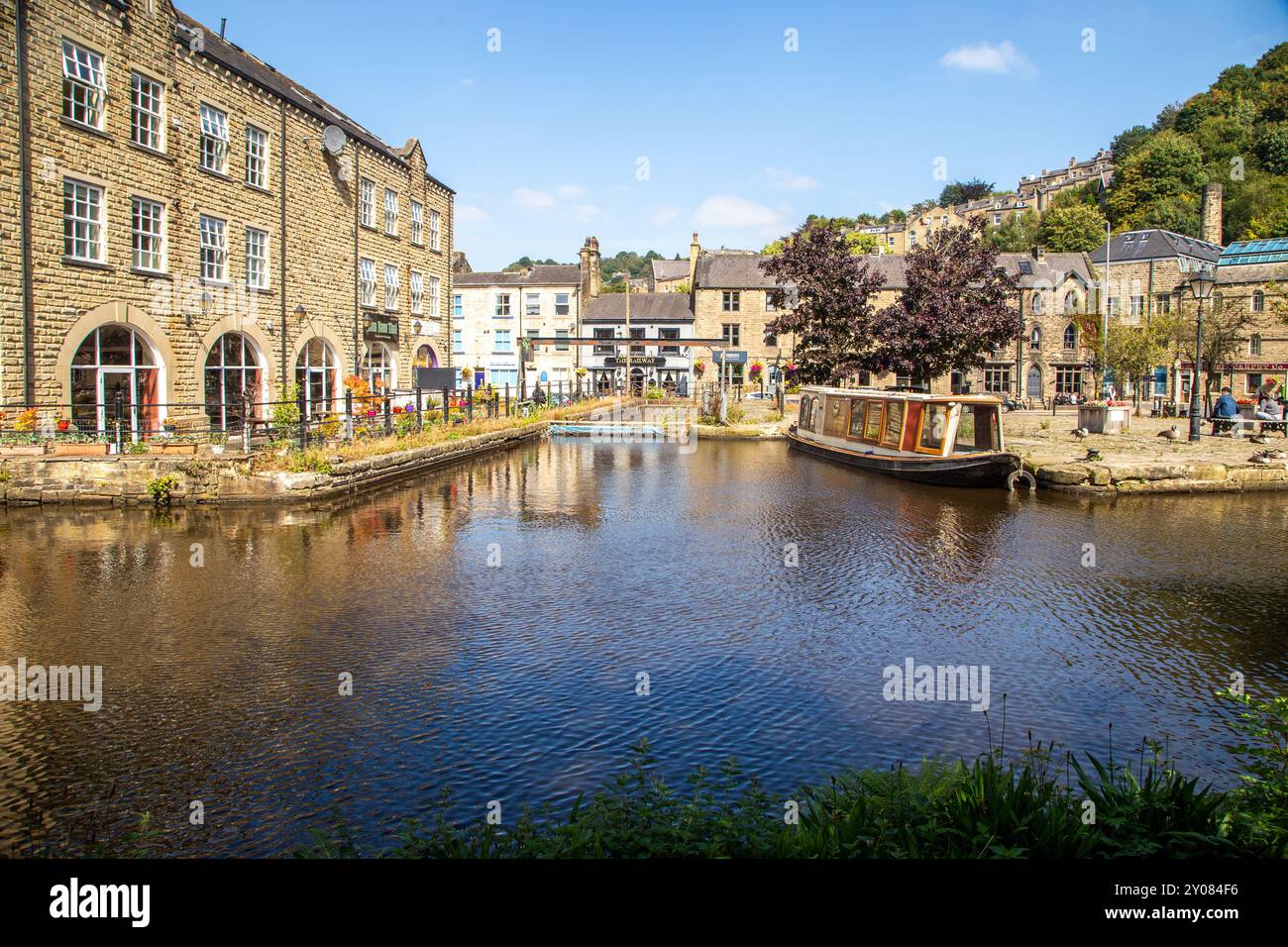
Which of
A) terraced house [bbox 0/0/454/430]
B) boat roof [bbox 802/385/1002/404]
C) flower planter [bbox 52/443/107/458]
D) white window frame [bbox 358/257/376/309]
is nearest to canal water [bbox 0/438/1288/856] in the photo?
flower planter [bbox 52/443/107/458]

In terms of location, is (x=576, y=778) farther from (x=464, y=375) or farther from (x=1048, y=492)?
(x=464, y=375)

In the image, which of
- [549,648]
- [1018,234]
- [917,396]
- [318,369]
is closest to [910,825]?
[549,648]

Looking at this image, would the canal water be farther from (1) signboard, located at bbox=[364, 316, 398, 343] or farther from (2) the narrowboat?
(1) signboard, located at bbox=[364, 316, 398, 343]

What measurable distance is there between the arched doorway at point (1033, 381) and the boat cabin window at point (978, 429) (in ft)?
138

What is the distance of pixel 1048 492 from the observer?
66.4 feet

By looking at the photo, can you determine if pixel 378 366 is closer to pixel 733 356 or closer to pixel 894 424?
pixel 894 424

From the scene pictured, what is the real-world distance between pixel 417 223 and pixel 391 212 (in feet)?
7.73

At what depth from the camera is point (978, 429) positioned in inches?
857

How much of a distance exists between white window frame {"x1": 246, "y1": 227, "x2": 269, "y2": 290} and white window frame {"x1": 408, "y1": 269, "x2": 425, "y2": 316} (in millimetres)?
9483

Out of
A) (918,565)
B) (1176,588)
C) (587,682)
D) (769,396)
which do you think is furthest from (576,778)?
(769,396)

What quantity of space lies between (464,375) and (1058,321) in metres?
42.0

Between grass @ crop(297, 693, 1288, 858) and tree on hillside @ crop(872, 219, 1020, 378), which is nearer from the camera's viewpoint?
grass @ crop(297, 693, 1288, 858)

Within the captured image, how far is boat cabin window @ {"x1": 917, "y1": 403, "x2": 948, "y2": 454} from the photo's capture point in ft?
72.1
